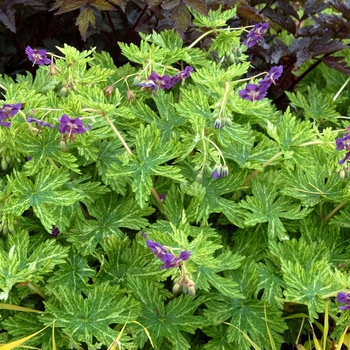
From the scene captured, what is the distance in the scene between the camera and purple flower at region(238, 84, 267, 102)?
1754mm

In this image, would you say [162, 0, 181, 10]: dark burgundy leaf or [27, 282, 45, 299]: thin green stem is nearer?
[27, 282, 45, 299]: thin green stem

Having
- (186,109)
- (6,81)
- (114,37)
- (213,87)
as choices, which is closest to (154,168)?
(186,109)

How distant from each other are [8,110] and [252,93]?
0.73 m

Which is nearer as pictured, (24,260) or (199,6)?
(24,260)

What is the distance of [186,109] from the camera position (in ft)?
5.72

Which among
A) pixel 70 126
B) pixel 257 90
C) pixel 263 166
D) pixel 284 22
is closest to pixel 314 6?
pixel 284 22

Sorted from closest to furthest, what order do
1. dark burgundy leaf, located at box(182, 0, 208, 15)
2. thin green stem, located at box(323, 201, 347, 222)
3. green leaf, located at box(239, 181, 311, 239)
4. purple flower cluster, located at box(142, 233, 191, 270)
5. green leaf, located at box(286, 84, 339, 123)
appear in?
purple flower cluster, located at box(142, 233, 191, 270)
green leaf, located at box(239, 181, 311, 239)
thin green stem, located at box(323, 201, 347, 222)
dark burgundy leaf, located at box(182, 0, 208, 15)
green leaf, located at box(286, 84, 339, 123)

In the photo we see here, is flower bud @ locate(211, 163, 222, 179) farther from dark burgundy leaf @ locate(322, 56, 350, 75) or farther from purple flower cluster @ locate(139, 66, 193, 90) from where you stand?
dark burgundy leaf @ locate(322, 56, 350, 75)

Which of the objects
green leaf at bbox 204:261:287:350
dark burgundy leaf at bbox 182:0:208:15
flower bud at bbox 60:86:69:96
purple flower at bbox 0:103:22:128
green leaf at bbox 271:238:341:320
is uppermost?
dark burgundy leaf at bbox 182:0:208:15

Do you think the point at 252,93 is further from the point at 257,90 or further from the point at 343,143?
the point at 343,143

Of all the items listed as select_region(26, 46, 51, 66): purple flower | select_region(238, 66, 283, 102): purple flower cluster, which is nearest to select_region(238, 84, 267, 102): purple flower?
select_region(238, 66, 283, 102): purple flower cluster

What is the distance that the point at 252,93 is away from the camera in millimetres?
1766

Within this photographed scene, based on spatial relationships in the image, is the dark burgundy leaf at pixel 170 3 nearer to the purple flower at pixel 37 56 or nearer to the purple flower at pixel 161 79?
the purple flower at pixel 161 79

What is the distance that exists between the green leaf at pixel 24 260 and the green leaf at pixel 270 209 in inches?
22.3
